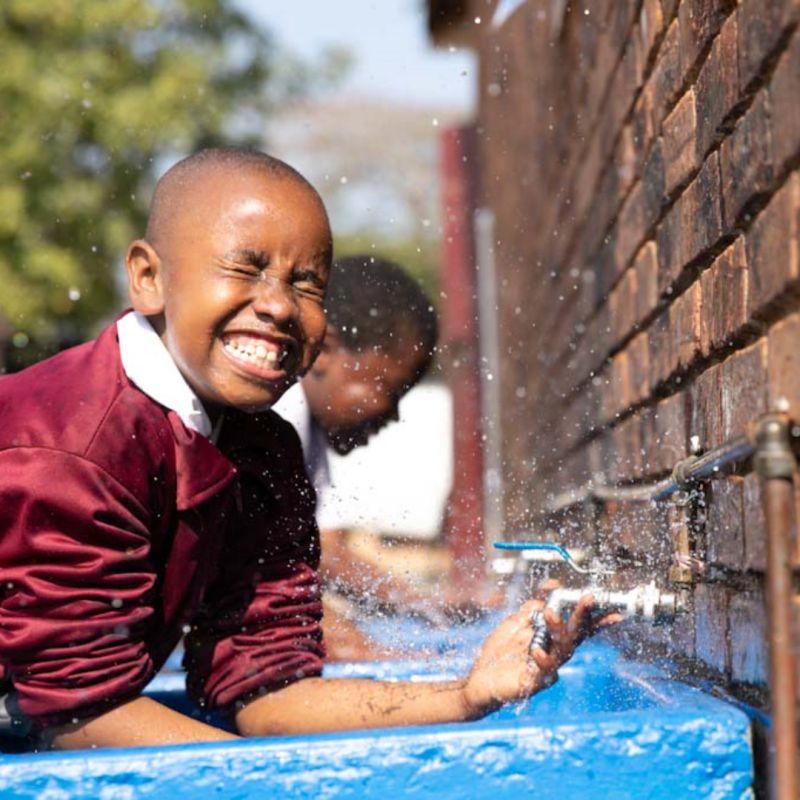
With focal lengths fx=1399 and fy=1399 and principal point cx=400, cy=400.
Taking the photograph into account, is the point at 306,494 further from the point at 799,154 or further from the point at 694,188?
the point at 799,154

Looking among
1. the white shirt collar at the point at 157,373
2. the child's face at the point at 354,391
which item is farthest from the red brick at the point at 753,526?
the child's face at the point at 354,391

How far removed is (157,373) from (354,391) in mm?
1903

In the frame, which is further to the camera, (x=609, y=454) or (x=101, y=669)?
(x=609, y=454)

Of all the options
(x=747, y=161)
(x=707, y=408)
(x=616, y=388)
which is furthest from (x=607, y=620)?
(x=616, y=388)

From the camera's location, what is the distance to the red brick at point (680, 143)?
2.26 m

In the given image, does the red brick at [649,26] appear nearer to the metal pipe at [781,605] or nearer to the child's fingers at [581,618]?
the child's fingers at [581,618]

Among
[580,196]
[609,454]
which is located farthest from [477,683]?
[580,196]

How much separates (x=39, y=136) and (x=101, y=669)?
13478 millimetres

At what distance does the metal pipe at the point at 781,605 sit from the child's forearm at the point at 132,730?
934 millimetres

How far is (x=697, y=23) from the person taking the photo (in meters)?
2.18

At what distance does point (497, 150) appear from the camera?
887cm

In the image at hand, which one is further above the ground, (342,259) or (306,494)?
(342,259)

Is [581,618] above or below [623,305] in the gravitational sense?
below

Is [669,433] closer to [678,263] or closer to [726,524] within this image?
[678,263]
